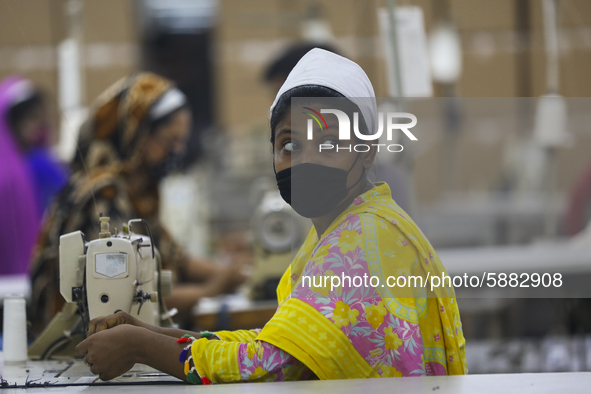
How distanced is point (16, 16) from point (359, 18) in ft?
16.4

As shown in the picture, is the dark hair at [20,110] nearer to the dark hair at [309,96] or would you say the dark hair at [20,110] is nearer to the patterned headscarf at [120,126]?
the patterned headscarf at [120,126]

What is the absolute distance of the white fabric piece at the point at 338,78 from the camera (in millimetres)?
1082

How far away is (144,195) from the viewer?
2.52m

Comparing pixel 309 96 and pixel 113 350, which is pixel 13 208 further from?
pixel 309 96

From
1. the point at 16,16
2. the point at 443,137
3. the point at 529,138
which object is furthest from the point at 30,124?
the point at 529,138

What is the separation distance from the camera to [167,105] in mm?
2439

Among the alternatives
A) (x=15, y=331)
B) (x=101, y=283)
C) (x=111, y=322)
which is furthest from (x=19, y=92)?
(x=111, y=322)

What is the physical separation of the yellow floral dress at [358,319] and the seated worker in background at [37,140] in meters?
2.30

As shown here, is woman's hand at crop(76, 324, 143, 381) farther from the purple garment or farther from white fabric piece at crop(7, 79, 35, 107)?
white fabric piece at crop(7, 79, 35, 107)

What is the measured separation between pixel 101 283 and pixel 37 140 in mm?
2708

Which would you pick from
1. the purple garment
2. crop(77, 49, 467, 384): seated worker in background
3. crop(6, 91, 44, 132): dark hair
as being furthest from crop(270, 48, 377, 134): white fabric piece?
crop(6, 91, 44, 132): dark hair

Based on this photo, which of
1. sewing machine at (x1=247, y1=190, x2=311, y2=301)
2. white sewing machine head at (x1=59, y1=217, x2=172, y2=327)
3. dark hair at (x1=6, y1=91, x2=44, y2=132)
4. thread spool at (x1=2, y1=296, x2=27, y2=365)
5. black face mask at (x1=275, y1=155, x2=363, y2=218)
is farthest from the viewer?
dark hair at (x1=6, y1=91, x2=44, y2=132)

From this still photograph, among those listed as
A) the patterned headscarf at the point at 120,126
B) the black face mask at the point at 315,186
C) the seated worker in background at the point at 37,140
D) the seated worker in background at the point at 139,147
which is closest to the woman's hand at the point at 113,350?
the black face mask at the point at 315,186

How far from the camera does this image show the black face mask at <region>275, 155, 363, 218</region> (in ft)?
3.61
